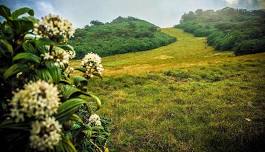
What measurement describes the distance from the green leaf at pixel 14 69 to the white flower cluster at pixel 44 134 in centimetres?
120

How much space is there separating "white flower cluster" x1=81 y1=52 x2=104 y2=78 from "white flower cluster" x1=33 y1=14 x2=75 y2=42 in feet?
5.66

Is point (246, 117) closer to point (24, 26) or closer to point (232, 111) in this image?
point (232, 111)

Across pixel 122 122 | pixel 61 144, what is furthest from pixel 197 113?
pixel 61 144

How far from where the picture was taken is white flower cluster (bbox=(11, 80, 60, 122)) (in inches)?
149

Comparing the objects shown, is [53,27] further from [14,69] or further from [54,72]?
[14,69]

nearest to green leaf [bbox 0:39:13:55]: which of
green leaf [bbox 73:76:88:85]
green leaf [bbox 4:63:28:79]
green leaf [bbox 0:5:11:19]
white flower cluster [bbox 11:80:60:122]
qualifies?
green leaf [bbox 4:63:28:79]

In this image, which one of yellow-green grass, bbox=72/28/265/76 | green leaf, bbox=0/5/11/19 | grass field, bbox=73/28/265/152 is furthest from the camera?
yellow-green grass, bbox=72/28/265/76

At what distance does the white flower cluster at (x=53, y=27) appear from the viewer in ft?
15.5

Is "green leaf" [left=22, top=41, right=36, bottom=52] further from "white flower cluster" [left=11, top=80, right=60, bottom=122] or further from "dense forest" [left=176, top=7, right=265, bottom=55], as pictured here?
"dense forest" [left=176, top=7, right=265, bottom=55]

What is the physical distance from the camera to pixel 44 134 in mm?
3881

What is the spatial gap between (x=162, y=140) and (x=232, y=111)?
4.73m

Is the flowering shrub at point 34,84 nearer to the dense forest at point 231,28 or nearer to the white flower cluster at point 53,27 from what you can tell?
the white flower cluster at point 53,27

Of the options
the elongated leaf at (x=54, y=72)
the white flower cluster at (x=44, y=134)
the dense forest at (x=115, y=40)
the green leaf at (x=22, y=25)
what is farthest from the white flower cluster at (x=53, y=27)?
the dense forest at (x=115, y=40)

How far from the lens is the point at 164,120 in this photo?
13.9 meters
